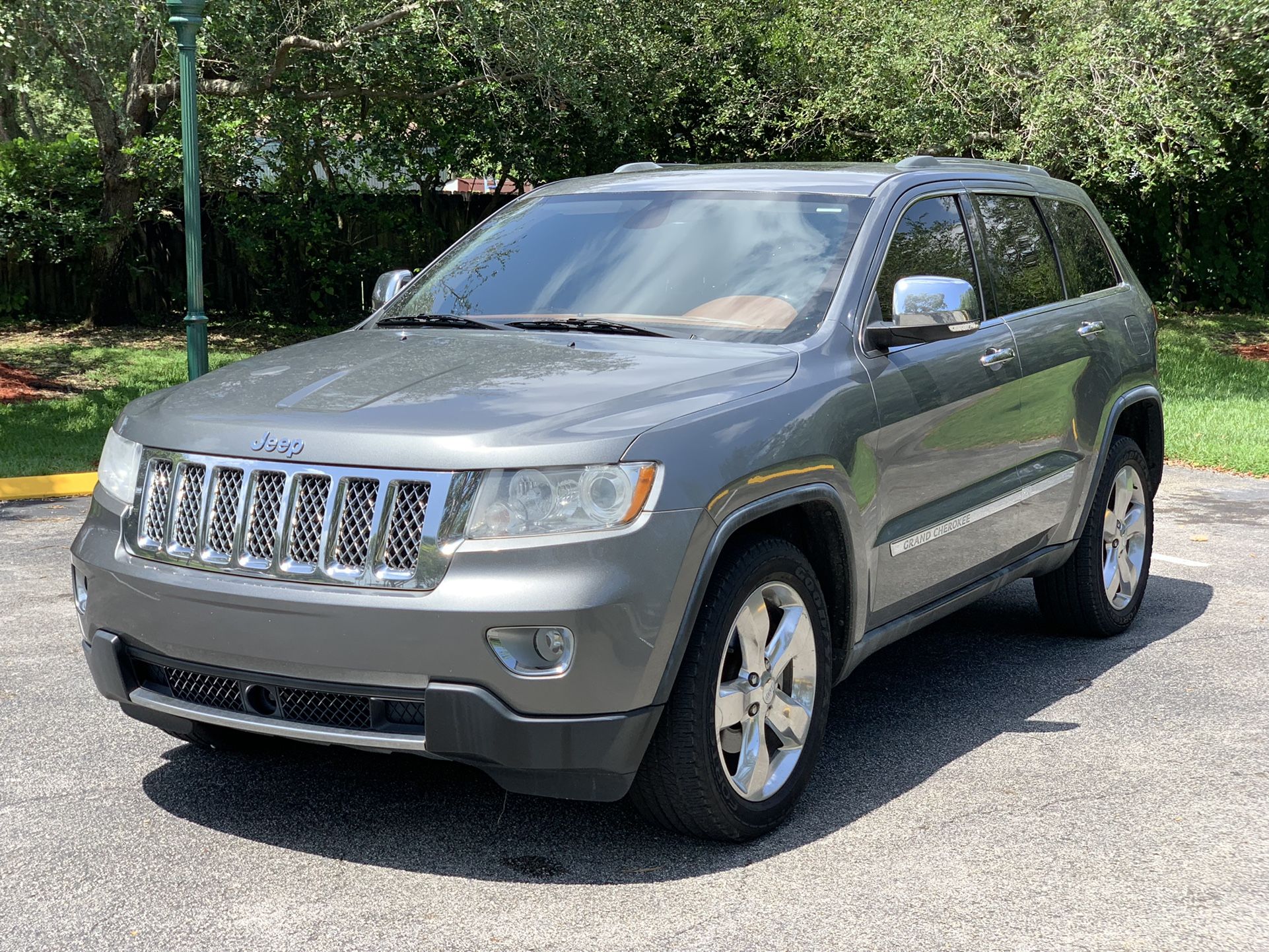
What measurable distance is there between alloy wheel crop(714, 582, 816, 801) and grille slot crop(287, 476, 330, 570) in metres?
1.10

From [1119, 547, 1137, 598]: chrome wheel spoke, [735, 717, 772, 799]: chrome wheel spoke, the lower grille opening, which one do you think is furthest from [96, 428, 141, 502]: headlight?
[1119, 547, 1137, 598]: chrome wheel spoke

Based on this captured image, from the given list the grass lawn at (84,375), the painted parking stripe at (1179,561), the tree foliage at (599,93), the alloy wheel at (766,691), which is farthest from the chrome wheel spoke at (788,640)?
the tree foliage at (599,93)

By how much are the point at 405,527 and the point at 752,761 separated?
121 centimetres

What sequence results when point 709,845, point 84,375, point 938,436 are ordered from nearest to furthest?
point 709,845, point 938,436, point 84,375

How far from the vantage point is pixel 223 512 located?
3789 mm

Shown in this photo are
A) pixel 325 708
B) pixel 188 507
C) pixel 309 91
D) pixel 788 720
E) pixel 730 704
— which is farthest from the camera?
pixel 309 91

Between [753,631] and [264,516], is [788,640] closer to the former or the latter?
[753,631]

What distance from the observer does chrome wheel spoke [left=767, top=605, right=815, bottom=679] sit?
4137 mm

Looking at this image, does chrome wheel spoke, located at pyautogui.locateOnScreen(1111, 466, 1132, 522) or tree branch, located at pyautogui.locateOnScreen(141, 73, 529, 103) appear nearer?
chrome wheel spoke, located at pyautogui.locateOnScreen(1111, 466, 1132, 522)

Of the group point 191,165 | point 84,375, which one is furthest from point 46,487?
point 84,375

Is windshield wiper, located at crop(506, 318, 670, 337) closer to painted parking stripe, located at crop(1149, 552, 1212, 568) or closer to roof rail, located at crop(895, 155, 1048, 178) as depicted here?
roof rail, located at crop(895, 155, 1048, 178)

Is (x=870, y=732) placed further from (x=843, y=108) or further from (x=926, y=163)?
(x=843, y=108)

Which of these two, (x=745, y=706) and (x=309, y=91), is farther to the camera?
(x=309, y=91)

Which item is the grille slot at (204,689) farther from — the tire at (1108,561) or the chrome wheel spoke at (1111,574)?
the chrome wheel spoke at (1111,574)
